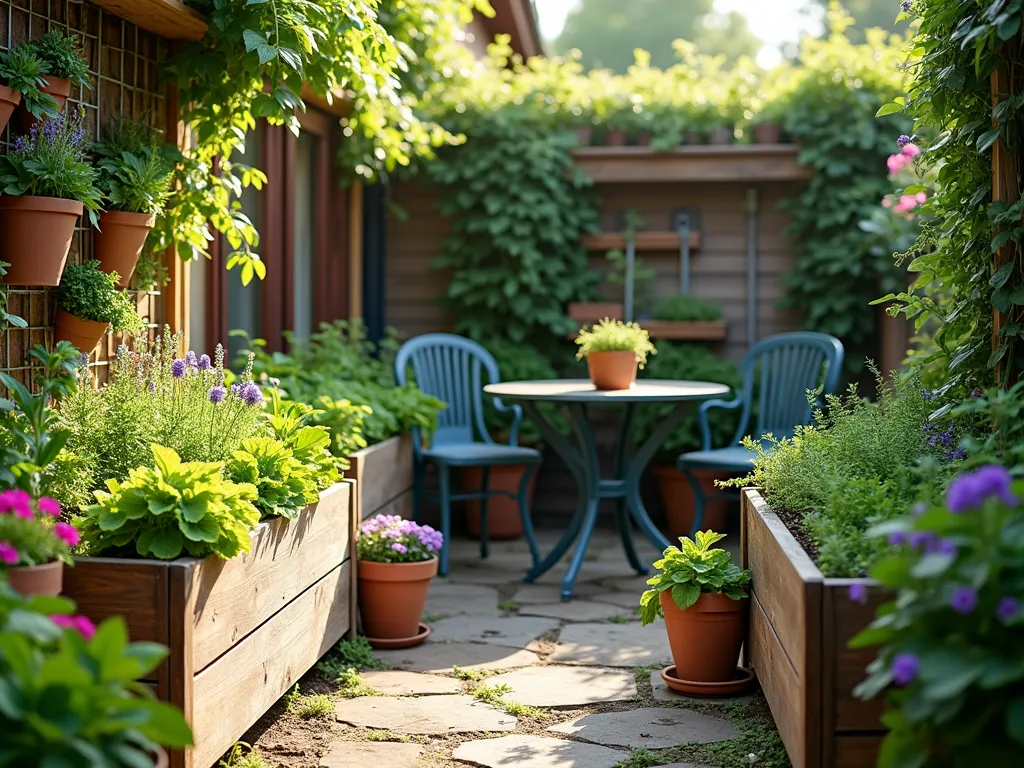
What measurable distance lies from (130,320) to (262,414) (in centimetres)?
47

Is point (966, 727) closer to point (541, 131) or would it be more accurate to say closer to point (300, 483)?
point (300, 483)

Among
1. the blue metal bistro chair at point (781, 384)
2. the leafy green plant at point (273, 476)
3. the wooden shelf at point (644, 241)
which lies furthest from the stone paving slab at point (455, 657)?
the wooden shelf at point (644, 241)

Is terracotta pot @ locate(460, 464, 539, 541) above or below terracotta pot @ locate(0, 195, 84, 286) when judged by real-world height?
below

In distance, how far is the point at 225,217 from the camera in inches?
143

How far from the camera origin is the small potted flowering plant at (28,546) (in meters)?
1.92

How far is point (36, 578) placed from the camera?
1.95m

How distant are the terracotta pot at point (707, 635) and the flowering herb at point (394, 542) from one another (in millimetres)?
938

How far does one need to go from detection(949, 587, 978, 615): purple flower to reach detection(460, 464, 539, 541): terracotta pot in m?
4.17

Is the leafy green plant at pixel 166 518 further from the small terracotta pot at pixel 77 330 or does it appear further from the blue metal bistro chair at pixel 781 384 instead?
the blue metal bistro chair at pixel 781 384

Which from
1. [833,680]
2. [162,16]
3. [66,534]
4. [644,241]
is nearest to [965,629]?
[833,680]

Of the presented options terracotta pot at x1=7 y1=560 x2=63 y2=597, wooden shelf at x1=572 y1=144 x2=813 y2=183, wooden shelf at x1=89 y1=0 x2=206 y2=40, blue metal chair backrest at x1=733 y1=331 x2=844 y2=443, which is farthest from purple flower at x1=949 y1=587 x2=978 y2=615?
wooden shelf at x1=572 y1=144 x2=813 y2=183

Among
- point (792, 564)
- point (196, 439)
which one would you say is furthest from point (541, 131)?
point (792, 564)

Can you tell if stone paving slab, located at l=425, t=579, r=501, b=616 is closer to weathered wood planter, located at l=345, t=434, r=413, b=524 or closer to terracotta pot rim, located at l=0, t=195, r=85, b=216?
weathered wood planter, located at l=345, t=434, r=413, b=524

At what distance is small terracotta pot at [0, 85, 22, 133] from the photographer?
2609 millimetres
